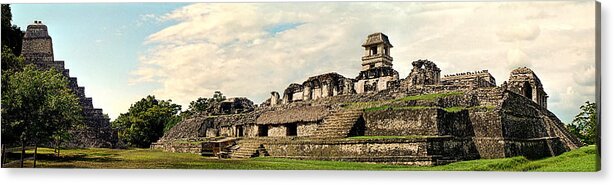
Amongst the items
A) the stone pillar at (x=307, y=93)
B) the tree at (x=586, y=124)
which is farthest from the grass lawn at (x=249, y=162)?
the stone pillar at (x=307, y=93)

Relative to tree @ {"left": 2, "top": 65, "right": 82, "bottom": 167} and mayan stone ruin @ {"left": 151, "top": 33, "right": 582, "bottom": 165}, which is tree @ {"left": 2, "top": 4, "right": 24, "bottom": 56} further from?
mayan stone ruin @ {"left": 151, "top": 33, "right": 582, "bottom": 165}

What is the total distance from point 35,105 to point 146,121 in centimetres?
168

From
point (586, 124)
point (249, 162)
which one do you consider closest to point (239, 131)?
point (249, 162)

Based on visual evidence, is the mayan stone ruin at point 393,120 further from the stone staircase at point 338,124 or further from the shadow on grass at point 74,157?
the shadow on grass at point 74,157

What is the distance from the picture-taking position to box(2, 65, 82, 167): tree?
1156 centimetres

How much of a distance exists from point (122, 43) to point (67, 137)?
1.73 metres

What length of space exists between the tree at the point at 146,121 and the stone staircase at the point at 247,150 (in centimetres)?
111

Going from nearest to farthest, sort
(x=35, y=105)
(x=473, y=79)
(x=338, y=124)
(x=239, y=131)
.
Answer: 1. (x=473, y=79)
2. (x=35, y=105)
3. (x=338, y=124)
4. (x=239, y=131)

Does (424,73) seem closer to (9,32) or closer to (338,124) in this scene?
(338,124)

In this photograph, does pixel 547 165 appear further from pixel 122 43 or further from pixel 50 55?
pixel 50 55

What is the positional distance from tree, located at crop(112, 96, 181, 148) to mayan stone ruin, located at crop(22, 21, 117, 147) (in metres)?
0.22

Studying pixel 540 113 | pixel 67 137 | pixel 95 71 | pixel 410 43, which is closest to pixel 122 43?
pixel 95 71

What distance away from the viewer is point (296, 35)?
11523 millimetres

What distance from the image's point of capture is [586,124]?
34.1 ft
